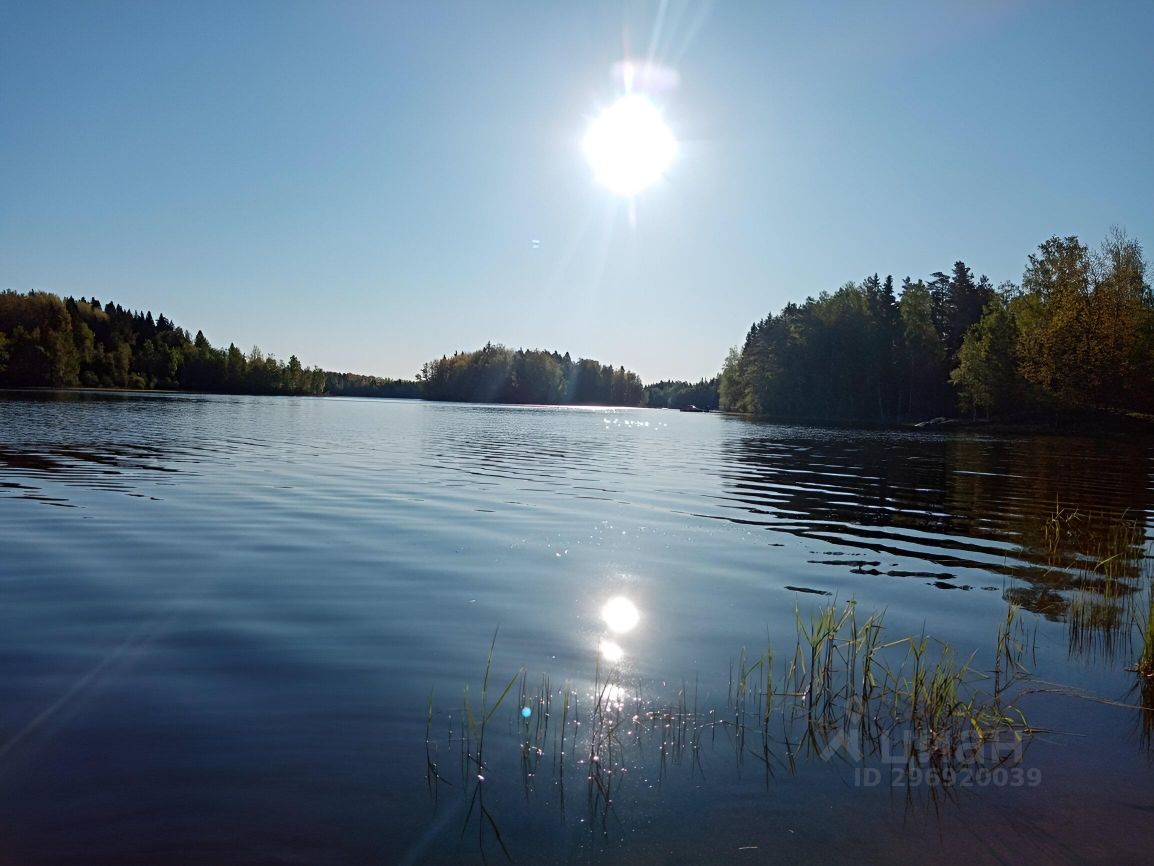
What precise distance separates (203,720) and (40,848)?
198cm

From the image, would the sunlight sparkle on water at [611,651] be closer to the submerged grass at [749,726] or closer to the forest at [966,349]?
the submerged grass at [749,726]

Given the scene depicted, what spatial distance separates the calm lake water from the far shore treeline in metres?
62.2

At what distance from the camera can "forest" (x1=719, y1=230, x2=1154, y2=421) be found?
2857 inches

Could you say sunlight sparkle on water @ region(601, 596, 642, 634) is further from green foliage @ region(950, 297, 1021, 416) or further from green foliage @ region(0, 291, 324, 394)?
green foliage @ region(0, 291, 324, 394)

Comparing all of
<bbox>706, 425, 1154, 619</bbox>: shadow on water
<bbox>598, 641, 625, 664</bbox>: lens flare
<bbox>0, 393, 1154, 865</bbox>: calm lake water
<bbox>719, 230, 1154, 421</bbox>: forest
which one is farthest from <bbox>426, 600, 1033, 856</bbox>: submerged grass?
<bbox>719, 230, 1154, 421</bbox>: forest

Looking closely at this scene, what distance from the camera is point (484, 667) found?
326 inches

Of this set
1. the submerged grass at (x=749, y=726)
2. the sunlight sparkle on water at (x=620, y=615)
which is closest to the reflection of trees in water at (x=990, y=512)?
the submerged grass at (x=749, y=726)

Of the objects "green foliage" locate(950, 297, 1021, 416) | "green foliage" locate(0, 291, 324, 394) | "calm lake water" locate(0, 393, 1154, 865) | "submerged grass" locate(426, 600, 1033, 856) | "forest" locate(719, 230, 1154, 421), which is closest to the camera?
"calm lake water" locate(0, 393, 1154, 865)

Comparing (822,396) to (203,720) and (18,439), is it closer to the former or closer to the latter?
(18,439)

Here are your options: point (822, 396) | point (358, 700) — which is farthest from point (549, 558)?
point (822, 396)

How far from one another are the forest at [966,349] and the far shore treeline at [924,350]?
167 mm

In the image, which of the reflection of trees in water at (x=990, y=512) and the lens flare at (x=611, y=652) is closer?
the lens flare at (x=611, y=652)

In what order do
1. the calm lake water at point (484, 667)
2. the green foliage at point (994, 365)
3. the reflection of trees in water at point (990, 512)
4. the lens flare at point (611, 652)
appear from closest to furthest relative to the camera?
the calm lake water at point (484, 667)
the lens flare at point (611, 652)
the reflection of trees in water at point (990, 512)
the green foliage at point (994, 365)

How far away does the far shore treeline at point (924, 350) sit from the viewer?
7300 cm
